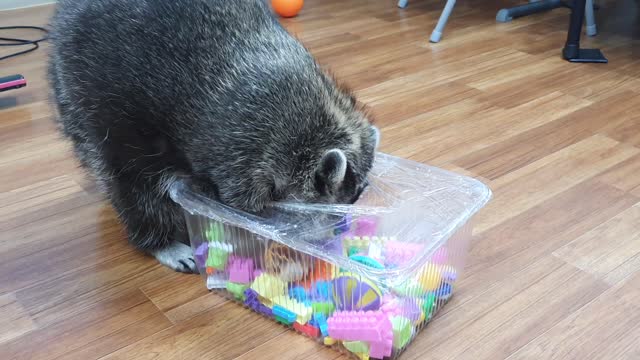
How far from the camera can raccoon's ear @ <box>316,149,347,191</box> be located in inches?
47.1

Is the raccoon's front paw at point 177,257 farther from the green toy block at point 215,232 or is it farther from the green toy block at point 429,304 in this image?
the green toy block at point 429,304

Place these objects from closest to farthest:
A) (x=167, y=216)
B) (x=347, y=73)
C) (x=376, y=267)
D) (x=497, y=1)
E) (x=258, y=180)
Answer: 1. (x=376, y=267)
2. (x=258, y=180)
3. (x=167, y=216)
4. (x=347, y=73)
5. (x=497, y=1)

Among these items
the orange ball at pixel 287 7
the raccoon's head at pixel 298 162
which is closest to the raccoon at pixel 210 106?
the raccoon's head at pixel 298 162

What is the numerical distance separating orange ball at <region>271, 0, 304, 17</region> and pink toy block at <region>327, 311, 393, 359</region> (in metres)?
2.50

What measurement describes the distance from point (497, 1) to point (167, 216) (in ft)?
9.24

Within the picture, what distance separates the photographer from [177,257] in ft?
4.83

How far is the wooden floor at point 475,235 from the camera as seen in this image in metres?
1.25

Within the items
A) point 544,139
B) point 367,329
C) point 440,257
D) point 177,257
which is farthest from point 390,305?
point 544,139

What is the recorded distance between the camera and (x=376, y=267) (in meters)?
1.13

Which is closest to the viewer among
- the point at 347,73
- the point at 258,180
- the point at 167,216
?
the point at 258,180

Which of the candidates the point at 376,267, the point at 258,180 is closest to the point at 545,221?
the point at 376,267

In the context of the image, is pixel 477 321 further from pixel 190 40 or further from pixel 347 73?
pixel 347 73

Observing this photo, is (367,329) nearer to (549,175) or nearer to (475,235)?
(475,235)

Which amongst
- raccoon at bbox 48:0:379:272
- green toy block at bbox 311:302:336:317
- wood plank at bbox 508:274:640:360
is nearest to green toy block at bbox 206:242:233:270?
raccoon at bbox 48:0:379:272
